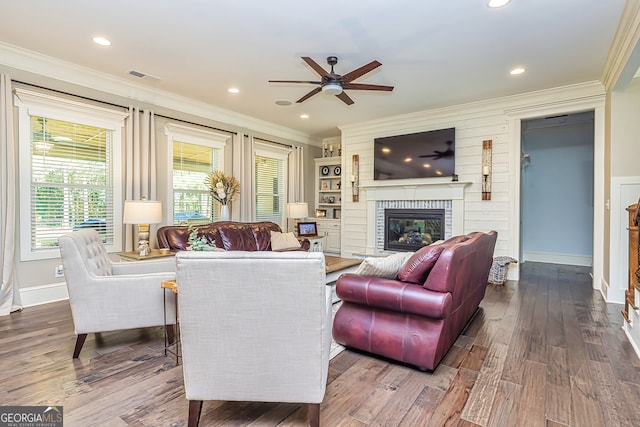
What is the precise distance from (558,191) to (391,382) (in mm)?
6232

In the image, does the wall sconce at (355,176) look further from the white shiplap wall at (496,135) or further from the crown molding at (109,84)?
the crown molding at (109,84)

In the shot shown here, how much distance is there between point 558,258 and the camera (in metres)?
6.42

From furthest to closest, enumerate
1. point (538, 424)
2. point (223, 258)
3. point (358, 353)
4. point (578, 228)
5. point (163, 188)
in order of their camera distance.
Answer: point (578, 228) → point (163, 188) → point (358, 353) → point (538, 424) → point (223, 258)

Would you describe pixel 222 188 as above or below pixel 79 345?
above

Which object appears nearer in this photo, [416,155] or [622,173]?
[622,173]

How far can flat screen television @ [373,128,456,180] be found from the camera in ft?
17.4

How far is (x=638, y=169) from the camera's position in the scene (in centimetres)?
362

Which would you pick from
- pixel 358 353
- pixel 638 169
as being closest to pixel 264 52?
pixel 358 353

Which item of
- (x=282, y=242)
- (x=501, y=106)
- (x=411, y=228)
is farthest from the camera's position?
(x=411, y=228)

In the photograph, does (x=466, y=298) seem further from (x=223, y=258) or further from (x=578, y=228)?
(x=578, y=228)

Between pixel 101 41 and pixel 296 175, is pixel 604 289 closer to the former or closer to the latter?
pixel 296 175

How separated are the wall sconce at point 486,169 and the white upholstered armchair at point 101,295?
180 inches

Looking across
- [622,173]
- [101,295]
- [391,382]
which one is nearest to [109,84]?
[101,295]

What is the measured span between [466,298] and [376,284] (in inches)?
35.3
